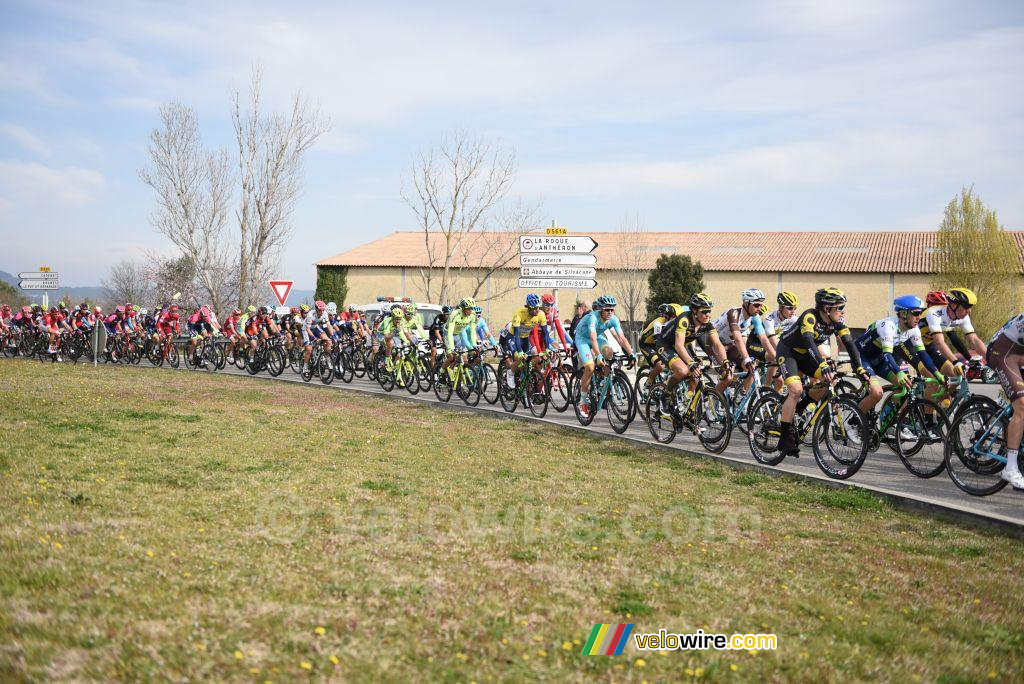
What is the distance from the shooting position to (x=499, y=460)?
9.55 metres

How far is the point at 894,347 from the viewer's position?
10172 millimetres

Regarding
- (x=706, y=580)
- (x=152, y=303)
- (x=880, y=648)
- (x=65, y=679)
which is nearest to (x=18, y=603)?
(x=65, y=679)

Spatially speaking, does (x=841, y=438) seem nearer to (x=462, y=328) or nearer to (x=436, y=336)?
(x=462, y=328)

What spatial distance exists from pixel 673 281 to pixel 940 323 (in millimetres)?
38288

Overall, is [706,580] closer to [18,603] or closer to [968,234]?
[18,603]

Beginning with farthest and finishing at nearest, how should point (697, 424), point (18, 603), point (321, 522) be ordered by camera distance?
1. point (697, 424)
2. point (321, 522)
3. point (18, 603)

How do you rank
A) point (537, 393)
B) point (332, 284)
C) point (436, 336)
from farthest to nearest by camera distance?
point (332, 284), point (436, 336), point (537, 393)

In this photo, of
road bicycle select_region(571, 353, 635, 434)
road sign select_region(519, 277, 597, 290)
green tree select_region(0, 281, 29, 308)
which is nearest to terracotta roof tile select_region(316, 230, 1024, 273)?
road sign select_region(519, 277, 597, 290)

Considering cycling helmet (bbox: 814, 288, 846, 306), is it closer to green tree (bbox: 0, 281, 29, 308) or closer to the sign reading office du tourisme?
the sign reading office du tourisme

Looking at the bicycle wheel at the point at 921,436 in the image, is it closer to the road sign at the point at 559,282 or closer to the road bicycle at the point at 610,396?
the road bicycle at the point at 610,396

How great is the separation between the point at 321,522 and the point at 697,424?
561 cm

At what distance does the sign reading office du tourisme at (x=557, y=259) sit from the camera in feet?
59.6

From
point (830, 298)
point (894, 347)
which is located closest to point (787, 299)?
point (894, 347)

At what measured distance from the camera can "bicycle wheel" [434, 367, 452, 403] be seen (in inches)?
650
